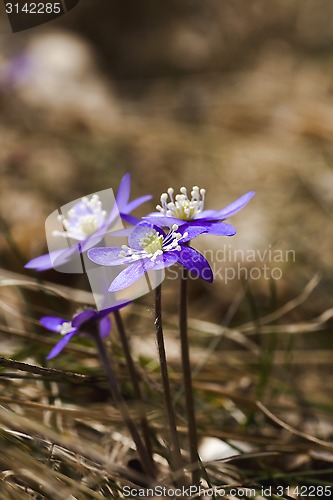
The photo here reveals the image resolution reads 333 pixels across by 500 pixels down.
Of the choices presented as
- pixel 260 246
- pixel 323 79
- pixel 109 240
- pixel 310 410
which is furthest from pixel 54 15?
pixel 323 79

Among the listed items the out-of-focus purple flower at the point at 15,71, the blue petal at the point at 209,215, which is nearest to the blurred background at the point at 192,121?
the out-of-focus purple flower at the point at 15,71

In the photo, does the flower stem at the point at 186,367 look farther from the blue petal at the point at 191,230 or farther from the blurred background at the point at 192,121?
the blurred background at the point at 192,121

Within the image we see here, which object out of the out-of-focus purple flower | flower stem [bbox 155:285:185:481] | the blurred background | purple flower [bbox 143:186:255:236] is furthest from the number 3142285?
the out-of-focus purple flower

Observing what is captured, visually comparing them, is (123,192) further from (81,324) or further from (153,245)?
(81,324)

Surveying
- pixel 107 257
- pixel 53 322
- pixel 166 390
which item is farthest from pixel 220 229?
pixel 53 322

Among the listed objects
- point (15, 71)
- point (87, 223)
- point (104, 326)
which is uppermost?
point (15, 71)

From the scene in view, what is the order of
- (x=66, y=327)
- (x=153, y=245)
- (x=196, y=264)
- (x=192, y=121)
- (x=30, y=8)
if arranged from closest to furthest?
(x=196, y=264) → (x=153, y=245) → (x=66, y=327) → (x=30, y=8) → (x=192, y=121)
